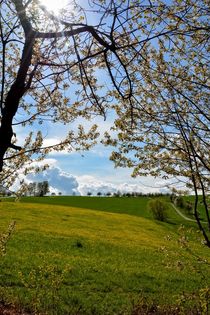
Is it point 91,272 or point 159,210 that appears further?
point 159,210

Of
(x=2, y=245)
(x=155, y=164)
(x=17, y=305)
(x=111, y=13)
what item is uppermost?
(x=111, y=13)

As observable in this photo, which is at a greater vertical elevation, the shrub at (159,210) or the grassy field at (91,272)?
the shrub at (159,210)

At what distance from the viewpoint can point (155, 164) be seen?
8.85 metres

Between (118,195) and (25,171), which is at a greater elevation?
(118,195)

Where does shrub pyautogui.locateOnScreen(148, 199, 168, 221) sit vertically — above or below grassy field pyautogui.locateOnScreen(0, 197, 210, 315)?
above

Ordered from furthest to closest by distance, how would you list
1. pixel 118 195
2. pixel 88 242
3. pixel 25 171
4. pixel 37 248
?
pixel 118 195 → pixel 88 242 → pixel 37 248 → pixel 25 171

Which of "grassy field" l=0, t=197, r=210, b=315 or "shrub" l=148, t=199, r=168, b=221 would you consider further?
"shrub" l=148, t=199, r=168, b=221

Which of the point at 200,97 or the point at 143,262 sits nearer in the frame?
the point at 200,97

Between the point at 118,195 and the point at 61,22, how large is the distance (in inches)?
5038

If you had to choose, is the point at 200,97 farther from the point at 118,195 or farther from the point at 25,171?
the point at 118,195

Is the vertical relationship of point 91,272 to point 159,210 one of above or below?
below

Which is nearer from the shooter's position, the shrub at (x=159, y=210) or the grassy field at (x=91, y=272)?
the grassy field at (x=91, y=272)

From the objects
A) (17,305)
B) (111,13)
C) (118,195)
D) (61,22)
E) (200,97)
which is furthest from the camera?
→ (118,195)

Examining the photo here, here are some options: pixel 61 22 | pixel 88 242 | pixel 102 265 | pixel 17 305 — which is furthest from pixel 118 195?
pixel 61 22
